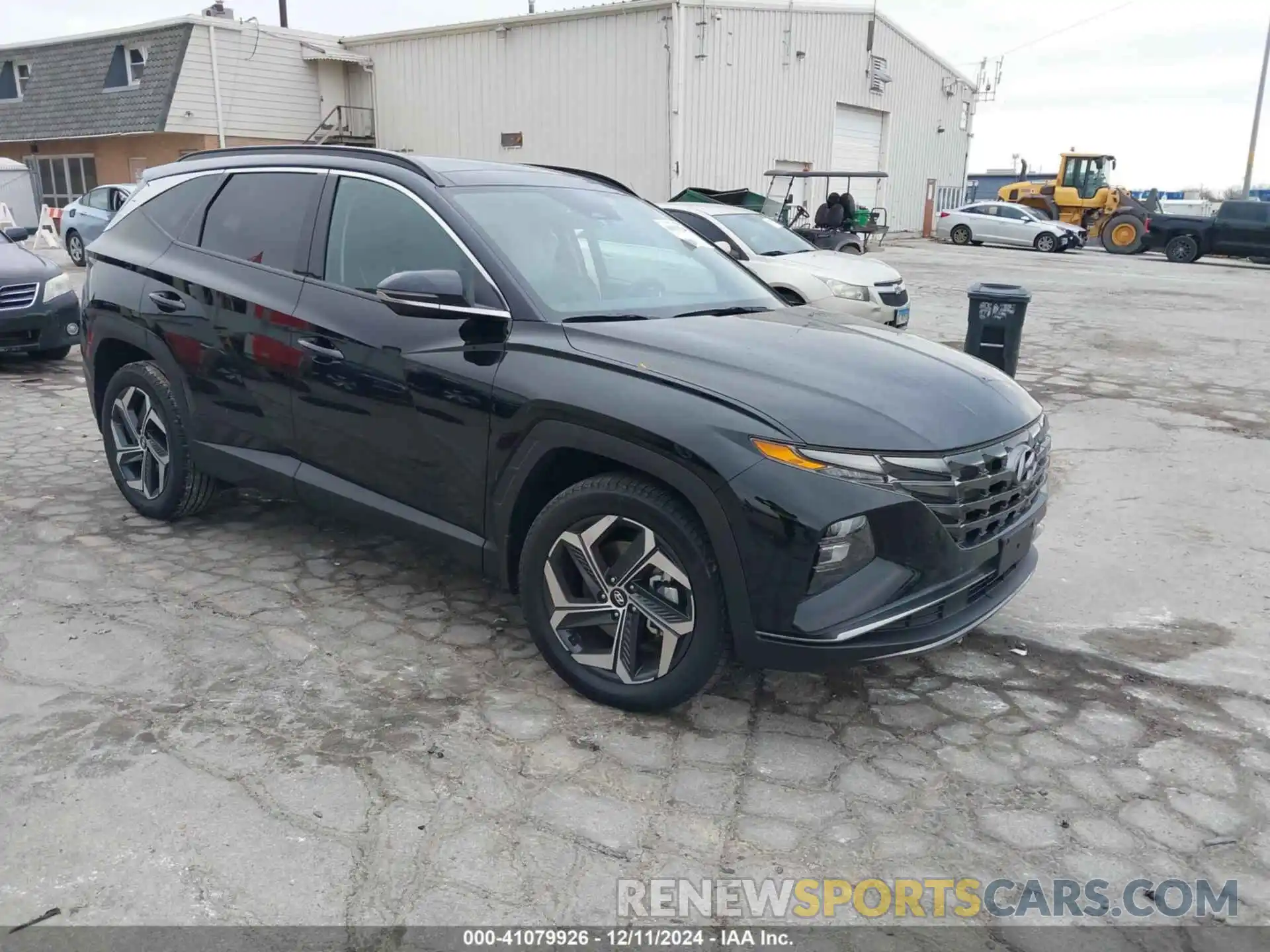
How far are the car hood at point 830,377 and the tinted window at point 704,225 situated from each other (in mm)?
7134

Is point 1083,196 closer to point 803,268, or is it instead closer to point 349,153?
point 803,268

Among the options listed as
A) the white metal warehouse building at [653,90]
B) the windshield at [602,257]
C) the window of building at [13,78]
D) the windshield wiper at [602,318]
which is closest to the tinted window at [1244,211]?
the white metal warehouse building at [653,90]

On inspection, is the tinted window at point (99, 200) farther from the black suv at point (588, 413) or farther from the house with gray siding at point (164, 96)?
the black suv at point (588, 413)

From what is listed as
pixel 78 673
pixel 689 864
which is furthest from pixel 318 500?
pixel 689 864

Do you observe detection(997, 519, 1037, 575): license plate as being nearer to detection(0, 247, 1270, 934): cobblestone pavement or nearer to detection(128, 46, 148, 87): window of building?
detection(0, 247, 1270, 934): cobblestone pavement

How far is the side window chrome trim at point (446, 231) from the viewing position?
3375 mm

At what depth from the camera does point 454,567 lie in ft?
14.5

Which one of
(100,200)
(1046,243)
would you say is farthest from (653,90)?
(1046,243)

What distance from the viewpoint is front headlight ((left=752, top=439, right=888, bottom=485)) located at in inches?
109

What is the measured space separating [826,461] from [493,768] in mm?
1358

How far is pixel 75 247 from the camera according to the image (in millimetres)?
18719

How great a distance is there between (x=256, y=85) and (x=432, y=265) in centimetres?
2475

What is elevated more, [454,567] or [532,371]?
[532,371]

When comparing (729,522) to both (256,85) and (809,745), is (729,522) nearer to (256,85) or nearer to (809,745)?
(809,745)
